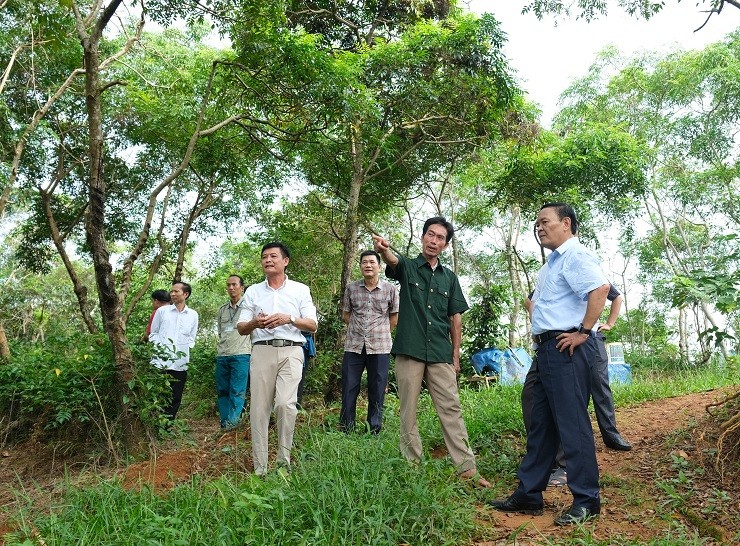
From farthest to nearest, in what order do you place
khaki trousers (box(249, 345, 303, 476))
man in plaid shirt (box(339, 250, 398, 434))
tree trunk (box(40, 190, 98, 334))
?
tree trunk (box(40, 190, 98, 334)) → man in plaid shirt (box(339, 250, 398, 434)) → khaki trousers (box(249, 345, 303, 476))

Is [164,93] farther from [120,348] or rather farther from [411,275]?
[411,275]

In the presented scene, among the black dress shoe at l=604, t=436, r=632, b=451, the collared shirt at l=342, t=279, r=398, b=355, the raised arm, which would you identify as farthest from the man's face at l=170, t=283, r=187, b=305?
the black dress shoe at l=604, t=436, r=632, b=451

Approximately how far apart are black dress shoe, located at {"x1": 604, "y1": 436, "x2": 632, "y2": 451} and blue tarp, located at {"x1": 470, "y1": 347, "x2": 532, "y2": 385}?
202 inches

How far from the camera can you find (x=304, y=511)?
3.27 m

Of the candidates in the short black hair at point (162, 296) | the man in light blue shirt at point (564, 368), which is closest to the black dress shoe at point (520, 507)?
the man in light blue shirt at point (564, 368)

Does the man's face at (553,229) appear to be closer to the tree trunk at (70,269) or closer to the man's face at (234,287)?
the man's face at (234,287)

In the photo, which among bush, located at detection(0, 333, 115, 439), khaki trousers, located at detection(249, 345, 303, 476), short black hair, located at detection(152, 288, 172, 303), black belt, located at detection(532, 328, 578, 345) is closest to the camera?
black belt, located at detection(532, 328, 578, 345)

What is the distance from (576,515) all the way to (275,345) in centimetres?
238

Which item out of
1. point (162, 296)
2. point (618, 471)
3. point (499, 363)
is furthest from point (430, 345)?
point (499, 363)

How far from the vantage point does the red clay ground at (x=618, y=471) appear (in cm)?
348

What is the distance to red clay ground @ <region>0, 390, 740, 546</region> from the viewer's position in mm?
3482

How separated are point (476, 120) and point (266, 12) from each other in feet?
13.5

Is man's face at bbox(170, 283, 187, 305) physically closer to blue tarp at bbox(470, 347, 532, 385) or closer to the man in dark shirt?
the man in dark shirt

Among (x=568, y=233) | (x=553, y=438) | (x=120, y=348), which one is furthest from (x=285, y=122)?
(x=553, y=438)
